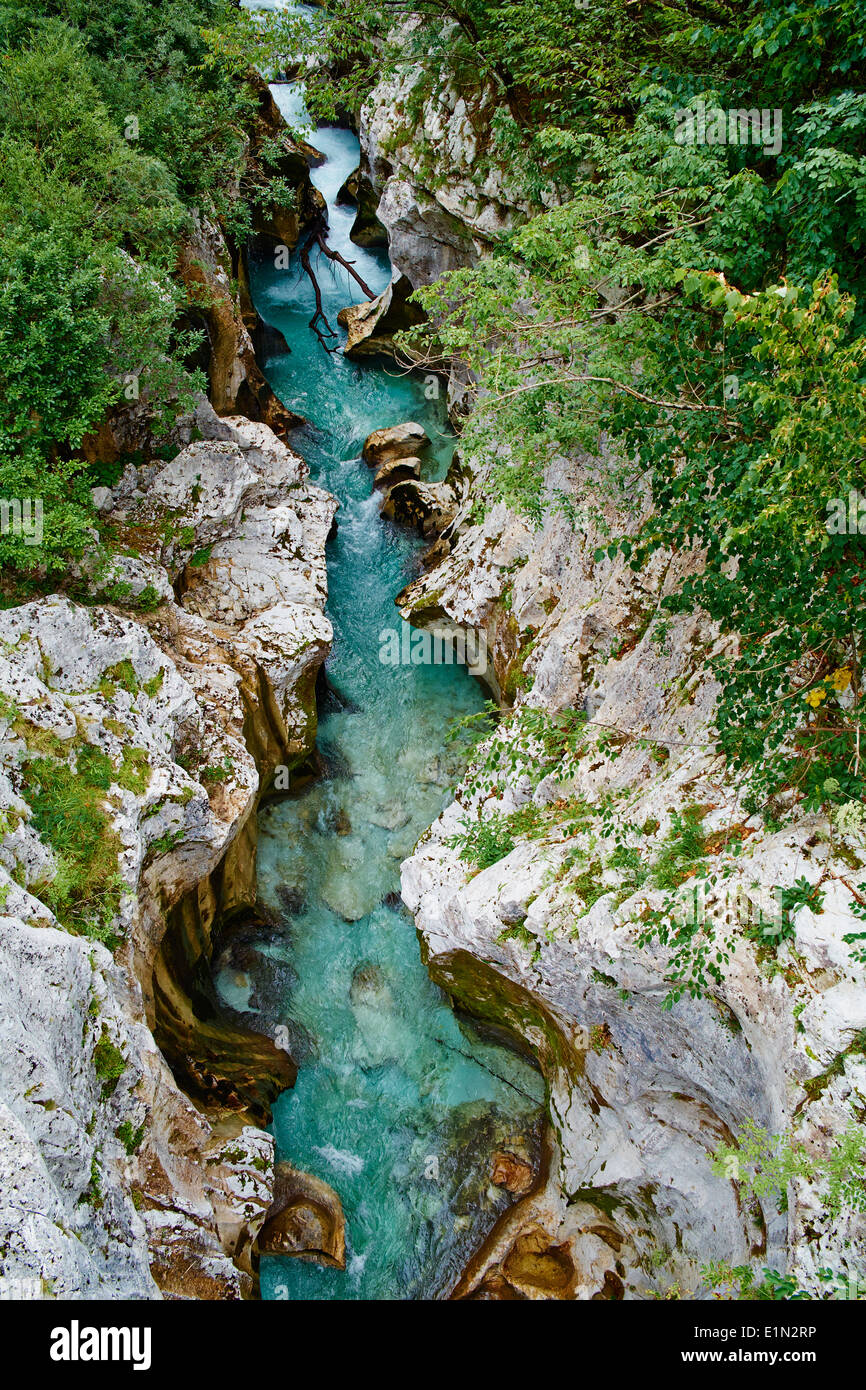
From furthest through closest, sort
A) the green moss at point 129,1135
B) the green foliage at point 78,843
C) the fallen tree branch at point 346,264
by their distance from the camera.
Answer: the fallen tree branch at point 346,264 → the green foliage at point 78,843 → the green moss at point 129,1135

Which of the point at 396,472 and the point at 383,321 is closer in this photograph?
Answer: the point at 396,472

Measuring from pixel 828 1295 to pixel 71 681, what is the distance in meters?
9.81

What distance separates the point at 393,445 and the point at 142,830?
11.8 m

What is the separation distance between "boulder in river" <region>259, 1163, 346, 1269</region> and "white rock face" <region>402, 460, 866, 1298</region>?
1.93 m

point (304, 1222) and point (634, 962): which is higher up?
point (634, 962)

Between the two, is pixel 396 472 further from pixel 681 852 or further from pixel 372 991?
pixel 681 852

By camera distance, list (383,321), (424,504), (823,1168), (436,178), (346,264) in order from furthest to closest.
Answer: (346,264) < (383,321) < (424,504) < (436,178) < (823,1168)

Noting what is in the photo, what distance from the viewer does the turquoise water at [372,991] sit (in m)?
11.3

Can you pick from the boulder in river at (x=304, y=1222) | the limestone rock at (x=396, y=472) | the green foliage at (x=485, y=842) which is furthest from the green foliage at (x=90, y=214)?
the boulder in river at (x=304, y=1222)

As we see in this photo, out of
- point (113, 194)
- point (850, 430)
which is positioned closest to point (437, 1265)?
point (850, 430)

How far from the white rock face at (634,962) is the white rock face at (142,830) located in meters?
3.59

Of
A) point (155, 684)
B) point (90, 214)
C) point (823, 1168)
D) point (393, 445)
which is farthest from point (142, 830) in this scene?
point (393, 445)

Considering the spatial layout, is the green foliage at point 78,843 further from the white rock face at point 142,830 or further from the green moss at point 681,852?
the green moss at point 681,852

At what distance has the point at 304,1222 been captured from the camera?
36.2 ft
